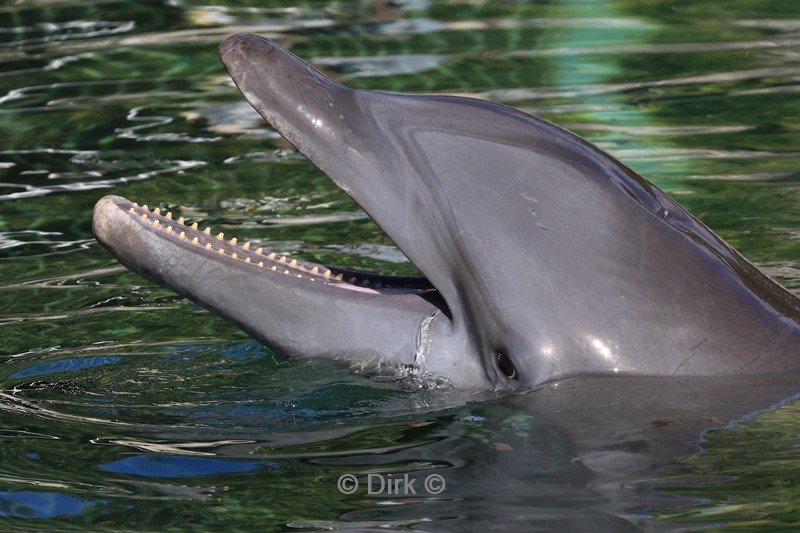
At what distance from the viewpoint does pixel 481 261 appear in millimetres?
5129

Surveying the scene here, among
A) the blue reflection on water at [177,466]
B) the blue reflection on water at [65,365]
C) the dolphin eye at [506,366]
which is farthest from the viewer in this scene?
the blue reflection on water at [65,365]

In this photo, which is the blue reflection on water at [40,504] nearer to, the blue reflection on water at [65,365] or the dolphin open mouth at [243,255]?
the dolphin open mouth at [243,255]

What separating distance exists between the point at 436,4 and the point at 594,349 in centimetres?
1067

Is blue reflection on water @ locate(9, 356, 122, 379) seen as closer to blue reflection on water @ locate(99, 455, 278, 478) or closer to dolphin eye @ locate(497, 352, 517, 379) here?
blue reflection on water @ locate(99, 455, 278, 478)

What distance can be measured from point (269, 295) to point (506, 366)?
971 millimetres

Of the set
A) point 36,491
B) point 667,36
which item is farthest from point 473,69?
point 36,491

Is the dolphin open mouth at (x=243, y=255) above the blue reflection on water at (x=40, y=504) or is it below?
above

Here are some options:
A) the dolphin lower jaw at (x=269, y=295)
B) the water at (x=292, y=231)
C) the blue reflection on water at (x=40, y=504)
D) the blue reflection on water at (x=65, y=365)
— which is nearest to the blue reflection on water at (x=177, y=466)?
the water at (x=292, y=231)

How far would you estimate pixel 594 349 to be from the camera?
5.07 m

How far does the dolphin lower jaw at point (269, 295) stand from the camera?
5348 millimetres

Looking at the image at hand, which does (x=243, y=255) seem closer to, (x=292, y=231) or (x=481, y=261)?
(x=481, y=261)

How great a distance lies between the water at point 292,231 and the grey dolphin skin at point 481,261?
0.75 ft

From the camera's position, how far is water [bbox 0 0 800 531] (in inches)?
175

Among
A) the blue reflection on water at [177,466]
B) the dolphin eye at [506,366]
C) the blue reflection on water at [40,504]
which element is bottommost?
the blue reflection on water at [177,466]
